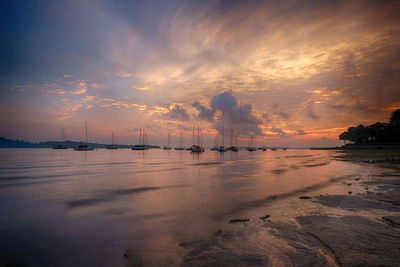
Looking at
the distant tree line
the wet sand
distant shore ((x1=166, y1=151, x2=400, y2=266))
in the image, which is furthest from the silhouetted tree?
Answer: distant shore ((x1=166, y1=151, x2=400, y2=266))

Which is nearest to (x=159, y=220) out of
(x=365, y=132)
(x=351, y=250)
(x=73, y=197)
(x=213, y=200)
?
(x=213, y=200)

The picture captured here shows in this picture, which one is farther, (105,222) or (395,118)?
(395,118)

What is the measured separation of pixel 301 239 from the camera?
7.43 m

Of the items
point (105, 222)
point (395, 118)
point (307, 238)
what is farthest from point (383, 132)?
point (105, 222)

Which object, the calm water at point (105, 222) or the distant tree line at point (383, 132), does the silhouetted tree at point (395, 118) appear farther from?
the calm water at point (105, 222)

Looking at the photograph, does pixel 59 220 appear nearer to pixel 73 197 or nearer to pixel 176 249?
pixel 73 197

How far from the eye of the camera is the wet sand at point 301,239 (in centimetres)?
603

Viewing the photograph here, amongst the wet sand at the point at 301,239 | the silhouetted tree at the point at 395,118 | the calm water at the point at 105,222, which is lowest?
the calm water at the point at 105,222

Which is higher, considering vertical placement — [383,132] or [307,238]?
[383,132]

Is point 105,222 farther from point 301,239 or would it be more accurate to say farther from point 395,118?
point 395,118

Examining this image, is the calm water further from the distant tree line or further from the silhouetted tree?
the distant tree line

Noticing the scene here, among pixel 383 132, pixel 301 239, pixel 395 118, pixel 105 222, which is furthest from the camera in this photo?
pixel 383 132

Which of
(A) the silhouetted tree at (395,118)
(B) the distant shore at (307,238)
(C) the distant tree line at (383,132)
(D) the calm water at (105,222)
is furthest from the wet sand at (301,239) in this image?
(C) the distant tree line at (383,132)

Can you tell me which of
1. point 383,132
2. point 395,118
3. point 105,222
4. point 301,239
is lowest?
point 105,222
